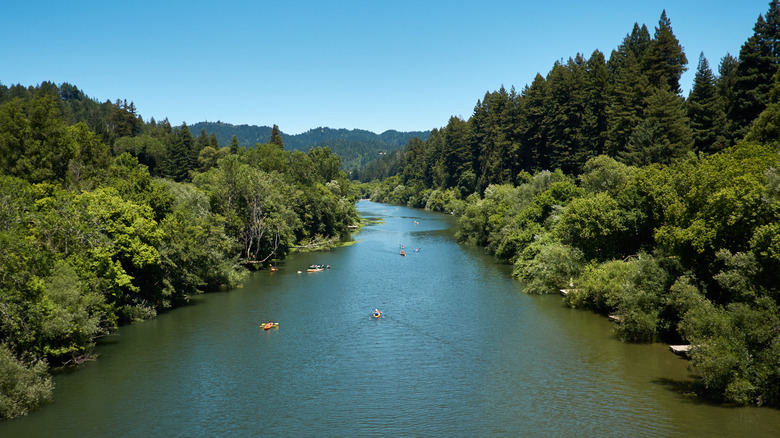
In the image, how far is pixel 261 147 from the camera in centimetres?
10300

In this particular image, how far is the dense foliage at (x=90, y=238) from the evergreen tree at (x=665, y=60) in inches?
2114

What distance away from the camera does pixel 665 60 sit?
73.2 meters

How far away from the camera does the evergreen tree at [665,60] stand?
72.0 meters

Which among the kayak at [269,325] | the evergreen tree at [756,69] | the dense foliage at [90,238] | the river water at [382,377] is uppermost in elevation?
the evergreen tree at [756,69]


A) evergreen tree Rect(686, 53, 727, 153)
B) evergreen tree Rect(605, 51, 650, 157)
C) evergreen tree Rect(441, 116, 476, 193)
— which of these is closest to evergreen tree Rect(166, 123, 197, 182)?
evergreen tree Rect(441, 116, 476, 193)

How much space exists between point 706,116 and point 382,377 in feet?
165

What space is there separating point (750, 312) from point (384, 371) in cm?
1851

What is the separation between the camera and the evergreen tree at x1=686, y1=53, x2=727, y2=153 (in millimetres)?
56688

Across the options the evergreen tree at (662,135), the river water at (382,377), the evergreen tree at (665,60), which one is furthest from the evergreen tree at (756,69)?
the river water at (382,377)

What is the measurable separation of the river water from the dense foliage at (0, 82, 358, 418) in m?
2.18

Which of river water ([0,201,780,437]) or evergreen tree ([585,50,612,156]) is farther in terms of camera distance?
evergreen tree ([585,50,612,156])

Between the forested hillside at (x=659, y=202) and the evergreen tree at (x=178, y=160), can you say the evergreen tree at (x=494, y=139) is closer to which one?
the forested hillside at (x=659, y=202)

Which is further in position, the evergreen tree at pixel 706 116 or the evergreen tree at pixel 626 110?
the evergreen tree at pixel 626 110

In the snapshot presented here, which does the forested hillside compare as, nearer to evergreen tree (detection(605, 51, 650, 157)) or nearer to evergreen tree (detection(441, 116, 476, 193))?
evergreen tree (detection(605, 51, 650, 157))
